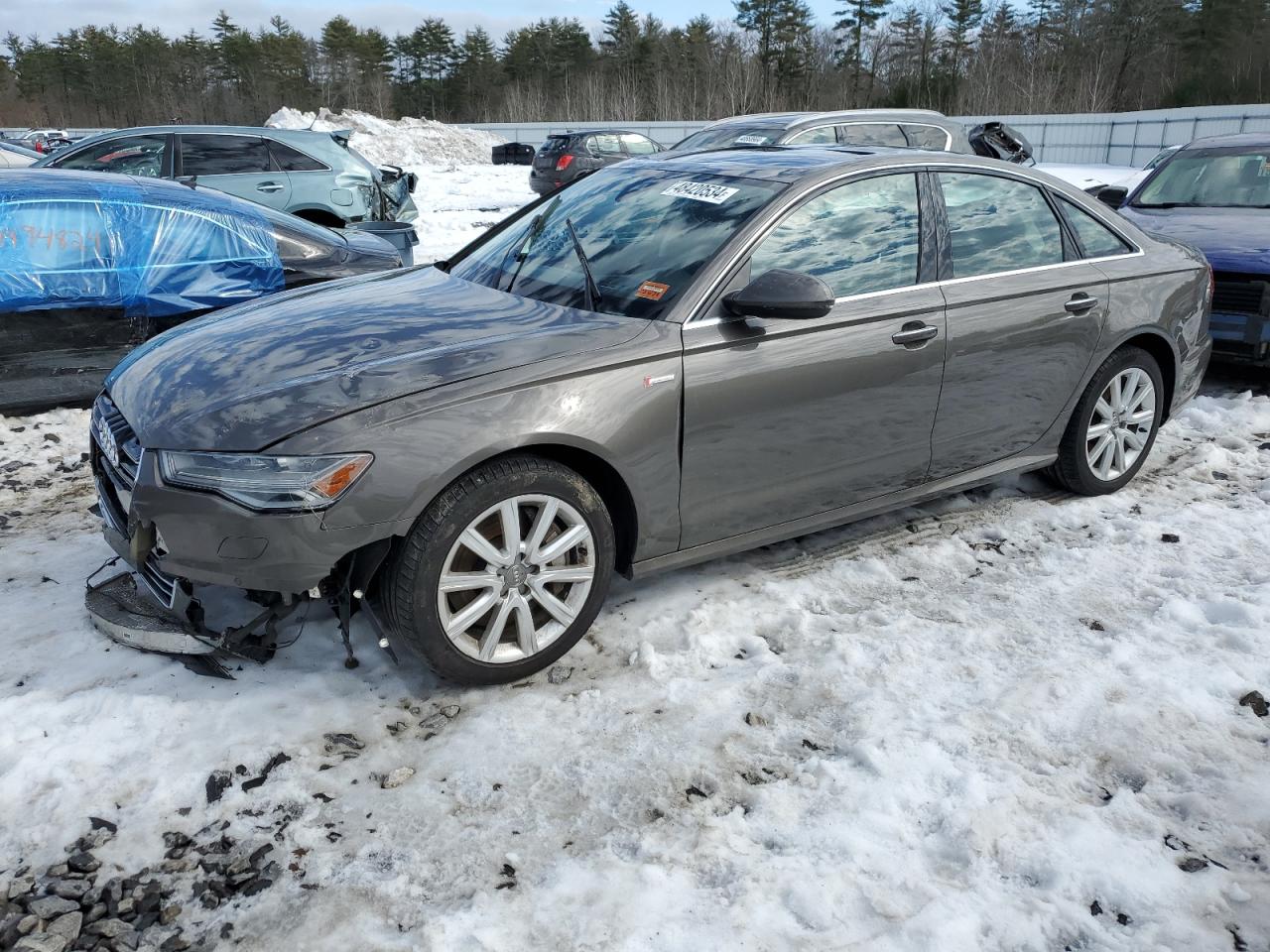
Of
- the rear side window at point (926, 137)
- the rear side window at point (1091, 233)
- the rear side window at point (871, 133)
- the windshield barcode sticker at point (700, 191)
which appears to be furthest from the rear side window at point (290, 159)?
the rear side window at point (1091, 233)

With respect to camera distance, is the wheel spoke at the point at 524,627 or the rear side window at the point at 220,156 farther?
the rear side window at the point at 220,156

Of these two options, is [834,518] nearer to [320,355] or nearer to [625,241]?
[625,241]

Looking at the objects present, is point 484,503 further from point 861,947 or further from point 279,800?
point 861,947

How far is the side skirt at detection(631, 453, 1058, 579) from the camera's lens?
3594mm

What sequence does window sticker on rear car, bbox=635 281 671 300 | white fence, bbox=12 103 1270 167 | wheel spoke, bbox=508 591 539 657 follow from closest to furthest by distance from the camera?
wheel spoke, bbox=508 591 539 657, window sticker on rear car, bbox=635 281 671 300, white fence, bbox=12 103 1270 167

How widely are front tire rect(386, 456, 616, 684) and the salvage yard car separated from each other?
25.7 feet

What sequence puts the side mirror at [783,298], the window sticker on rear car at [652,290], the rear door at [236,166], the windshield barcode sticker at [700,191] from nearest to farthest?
1. the side mirror at [783,298]
2. the window sticker on rear car at [652,290]
3. the windshield barcode sticker at [700,191]
4. the rear door at [236,166]

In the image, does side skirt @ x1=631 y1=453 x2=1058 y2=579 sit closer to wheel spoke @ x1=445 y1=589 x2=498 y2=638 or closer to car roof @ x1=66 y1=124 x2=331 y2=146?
wheel spoke @ x1=445 y1=589 x2=498 y2=638

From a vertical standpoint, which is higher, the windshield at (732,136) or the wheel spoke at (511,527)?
the windshield at (732,136)

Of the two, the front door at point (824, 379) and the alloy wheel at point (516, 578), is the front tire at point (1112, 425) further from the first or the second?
the alloy wheel at point (516, 578)

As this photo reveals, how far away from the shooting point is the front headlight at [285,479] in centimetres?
284

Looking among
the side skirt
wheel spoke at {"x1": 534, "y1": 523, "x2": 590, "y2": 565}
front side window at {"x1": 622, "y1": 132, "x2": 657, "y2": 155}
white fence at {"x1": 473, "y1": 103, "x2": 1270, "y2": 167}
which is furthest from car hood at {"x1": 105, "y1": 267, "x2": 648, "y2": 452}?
white fence at {"x1": 473, "y1": 103, "x2": 1270, "y2": 167}

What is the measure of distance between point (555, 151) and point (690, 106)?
33927 millimetres

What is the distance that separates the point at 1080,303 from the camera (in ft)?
14.7
